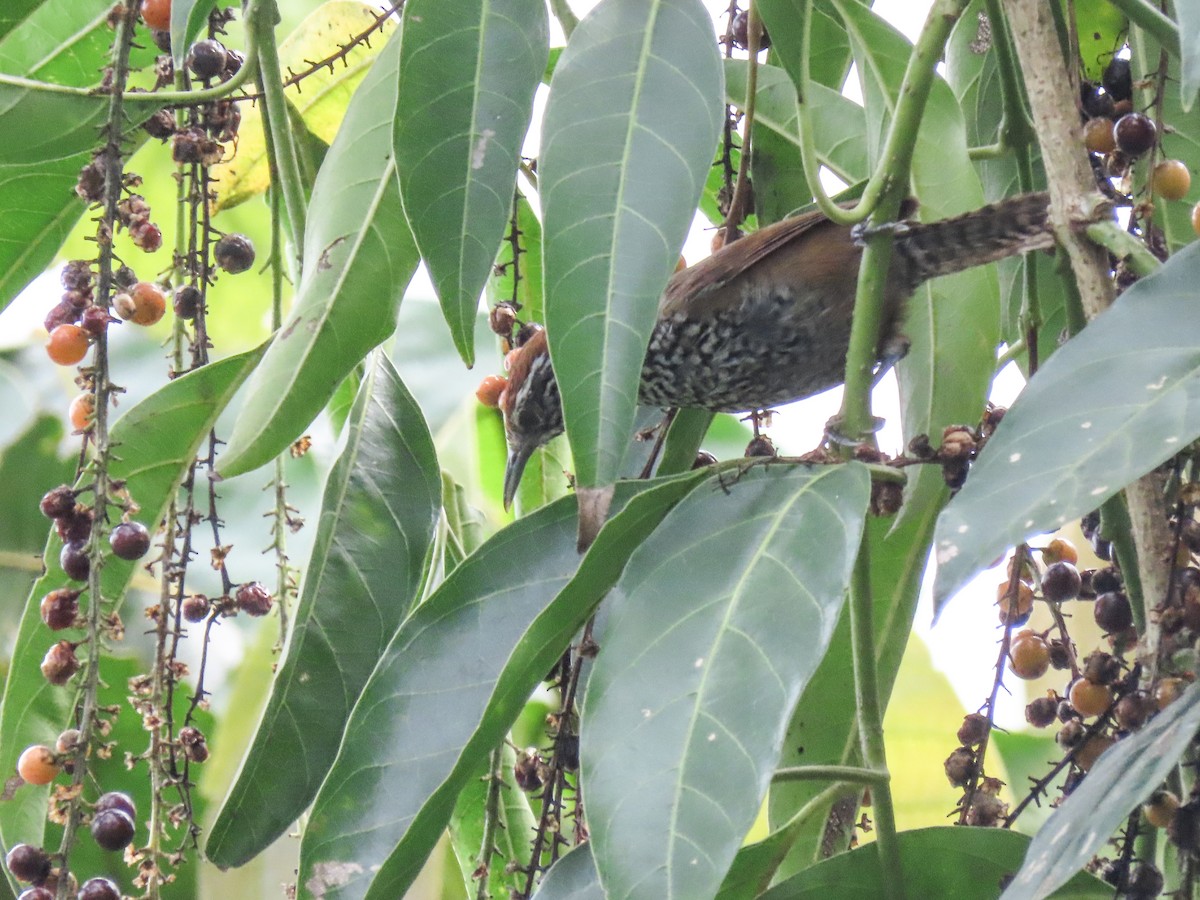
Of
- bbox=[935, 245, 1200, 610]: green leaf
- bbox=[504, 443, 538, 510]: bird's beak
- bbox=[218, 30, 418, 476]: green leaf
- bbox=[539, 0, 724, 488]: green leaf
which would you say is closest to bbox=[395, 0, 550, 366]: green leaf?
bbox=[539, 0, 724, 488]: green leaf

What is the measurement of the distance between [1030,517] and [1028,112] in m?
1.03

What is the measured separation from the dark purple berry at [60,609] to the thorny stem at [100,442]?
77 millimetres

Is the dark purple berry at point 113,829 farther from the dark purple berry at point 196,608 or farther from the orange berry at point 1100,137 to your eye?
the orange berry at point 1100,137

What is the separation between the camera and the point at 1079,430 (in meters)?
1.27


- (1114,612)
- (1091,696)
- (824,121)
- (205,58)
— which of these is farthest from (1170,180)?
(205,58)

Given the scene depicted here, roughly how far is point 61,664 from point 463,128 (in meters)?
0.96

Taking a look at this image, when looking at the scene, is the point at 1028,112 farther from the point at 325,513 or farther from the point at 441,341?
the point at 441,341

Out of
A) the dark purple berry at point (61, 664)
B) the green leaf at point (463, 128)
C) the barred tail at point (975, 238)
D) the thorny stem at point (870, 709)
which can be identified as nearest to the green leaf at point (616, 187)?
the green leaf at point (463, 128)

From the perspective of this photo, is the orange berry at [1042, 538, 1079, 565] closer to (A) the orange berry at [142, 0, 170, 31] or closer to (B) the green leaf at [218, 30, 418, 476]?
(B) the green leaf at [218, 30, 418, 476]

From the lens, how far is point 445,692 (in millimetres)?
1604

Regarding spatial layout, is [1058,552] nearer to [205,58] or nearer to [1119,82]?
[1119,82]

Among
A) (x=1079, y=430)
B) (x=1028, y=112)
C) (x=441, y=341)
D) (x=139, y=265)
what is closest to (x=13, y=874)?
(x=1079, y=430)

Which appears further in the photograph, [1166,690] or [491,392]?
[491,392]

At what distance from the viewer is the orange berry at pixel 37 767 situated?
A: 6.24 ft
